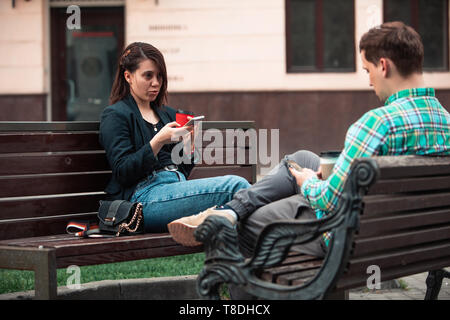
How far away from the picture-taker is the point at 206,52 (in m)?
12.1

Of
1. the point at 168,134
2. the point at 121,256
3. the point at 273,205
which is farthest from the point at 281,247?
the point at 168,134

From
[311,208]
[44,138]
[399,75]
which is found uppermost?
[399,75]

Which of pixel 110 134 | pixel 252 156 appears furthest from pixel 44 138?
pixel 252 156

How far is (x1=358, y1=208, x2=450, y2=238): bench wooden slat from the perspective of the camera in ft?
8.50

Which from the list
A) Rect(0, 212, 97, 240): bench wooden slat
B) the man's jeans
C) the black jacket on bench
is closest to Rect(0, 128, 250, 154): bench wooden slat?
the black jacket on bench

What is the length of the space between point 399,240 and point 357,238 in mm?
266

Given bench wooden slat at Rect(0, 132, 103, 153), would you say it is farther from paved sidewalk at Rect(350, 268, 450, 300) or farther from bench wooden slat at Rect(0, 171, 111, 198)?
paved sidewalk at Rect(350, 268, 450, 300)

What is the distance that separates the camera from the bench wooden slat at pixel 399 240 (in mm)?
2596

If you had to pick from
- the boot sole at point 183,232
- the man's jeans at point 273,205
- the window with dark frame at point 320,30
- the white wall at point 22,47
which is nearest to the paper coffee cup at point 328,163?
the man's jeans at point 273,205

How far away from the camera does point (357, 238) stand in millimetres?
2582

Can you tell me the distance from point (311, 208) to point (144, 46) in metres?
1.55

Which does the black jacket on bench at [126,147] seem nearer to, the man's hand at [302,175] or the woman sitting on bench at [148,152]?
the woman sitting on bench at [148,152]

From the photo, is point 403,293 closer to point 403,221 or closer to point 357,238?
point 403,221
